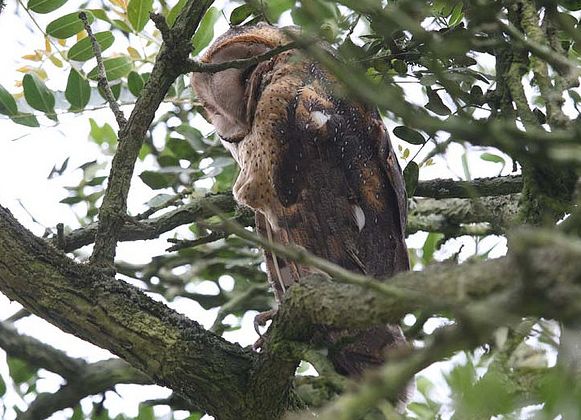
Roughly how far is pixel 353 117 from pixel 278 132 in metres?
0.22

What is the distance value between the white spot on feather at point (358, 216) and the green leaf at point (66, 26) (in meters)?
0.87

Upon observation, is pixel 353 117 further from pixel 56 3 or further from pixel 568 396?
pixel 568 396

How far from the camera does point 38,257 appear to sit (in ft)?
6.87

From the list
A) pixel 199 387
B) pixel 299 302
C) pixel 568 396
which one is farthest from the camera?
pixel 199 387

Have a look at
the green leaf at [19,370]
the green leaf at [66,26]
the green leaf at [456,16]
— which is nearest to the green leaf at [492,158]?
the green leaf at [456,16]

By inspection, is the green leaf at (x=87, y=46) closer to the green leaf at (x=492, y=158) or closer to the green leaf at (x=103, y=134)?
the green leaf at (x=103, y=134)

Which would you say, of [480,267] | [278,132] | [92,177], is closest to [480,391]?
[480,267]

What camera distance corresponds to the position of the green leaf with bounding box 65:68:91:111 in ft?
8.70

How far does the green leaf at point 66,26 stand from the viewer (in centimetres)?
254

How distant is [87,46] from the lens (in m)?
2.64

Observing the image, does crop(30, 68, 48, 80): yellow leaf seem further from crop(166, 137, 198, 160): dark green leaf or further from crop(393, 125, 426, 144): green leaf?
crop(393, 125, 426, 144): green leaf

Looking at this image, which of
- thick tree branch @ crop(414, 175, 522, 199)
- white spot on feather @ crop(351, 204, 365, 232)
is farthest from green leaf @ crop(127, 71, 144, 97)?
thick tree branch @ crop(414, 175, 522, 199)

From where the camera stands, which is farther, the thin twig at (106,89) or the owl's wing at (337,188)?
the owl's wing at (337,188)

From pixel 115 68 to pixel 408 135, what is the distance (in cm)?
94
